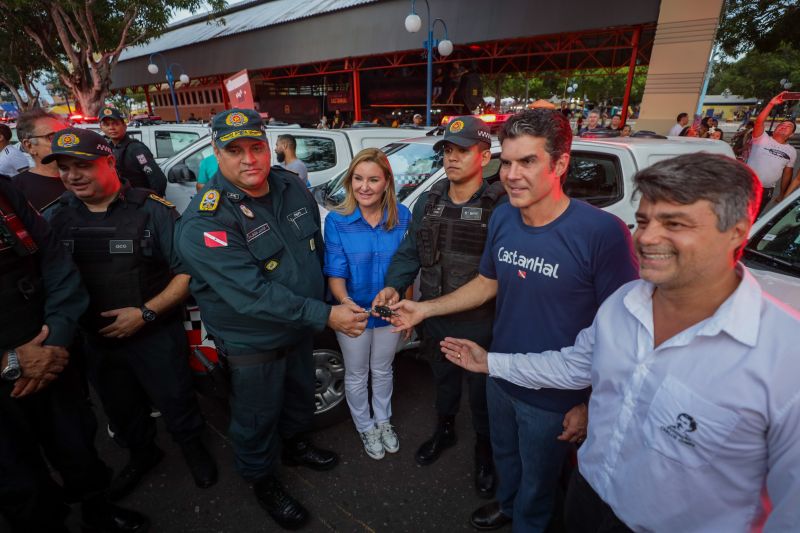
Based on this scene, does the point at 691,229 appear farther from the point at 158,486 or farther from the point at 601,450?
the point at 158,486

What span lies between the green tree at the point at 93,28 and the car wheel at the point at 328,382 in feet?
57.7

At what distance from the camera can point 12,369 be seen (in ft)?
5.53

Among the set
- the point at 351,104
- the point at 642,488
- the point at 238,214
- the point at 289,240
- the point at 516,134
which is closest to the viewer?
the point at 642,488

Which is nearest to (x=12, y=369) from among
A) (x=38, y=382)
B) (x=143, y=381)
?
(x=38, y=382)

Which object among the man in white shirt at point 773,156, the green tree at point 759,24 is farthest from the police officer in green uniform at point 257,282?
the green tree at point 759,24

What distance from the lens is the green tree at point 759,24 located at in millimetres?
12609

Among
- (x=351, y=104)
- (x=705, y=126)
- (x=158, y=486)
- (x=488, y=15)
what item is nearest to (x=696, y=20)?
(x=705, y=126)

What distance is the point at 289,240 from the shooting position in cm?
213

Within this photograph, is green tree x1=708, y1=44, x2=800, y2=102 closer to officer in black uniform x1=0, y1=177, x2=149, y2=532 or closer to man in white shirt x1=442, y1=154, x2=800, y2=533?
man in white shirt x1=442, y1=154, x2=800, y2=533

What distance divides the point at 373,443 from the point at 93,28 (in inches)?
730

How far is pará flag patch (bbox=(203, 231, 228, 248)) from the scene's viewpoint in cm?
184

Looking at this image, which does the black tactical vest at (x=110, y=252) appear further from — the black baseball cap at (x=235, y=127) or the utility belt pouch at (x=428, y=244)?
the utility belt pouch at (x=428, y=244)

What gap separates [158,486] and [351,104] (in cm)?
2106

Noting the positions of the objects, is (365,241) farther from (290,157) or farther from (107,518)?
(290,157)
